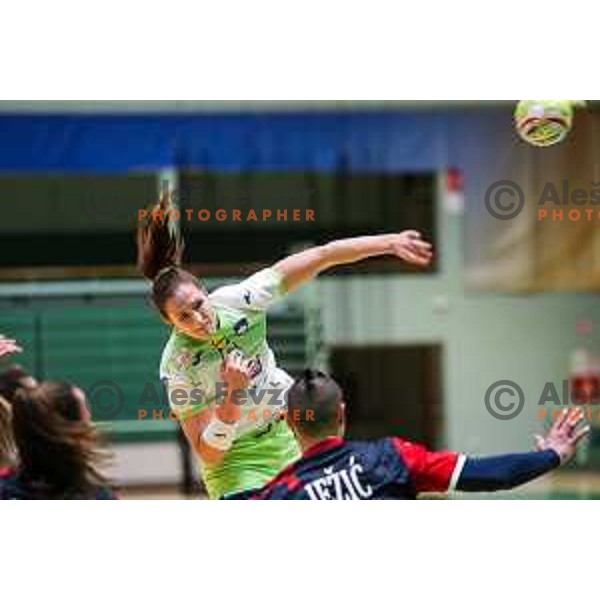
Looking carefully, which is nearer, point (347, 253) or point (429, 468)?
point (429, 468)

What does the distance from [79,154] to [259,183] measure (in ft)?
2.20

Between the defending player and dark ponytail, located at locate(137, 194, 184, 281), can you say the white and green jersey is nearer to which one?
the defending player

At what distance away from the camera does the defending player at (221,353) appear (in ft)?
15.6

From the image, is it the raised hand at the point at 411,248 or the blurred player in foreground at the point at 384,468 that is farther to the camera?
the raised hand at the point at 411,248

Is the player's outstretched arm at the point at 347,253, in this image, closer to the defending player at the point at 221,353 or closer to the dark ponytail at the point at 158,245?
the defending player at the point at 221,353

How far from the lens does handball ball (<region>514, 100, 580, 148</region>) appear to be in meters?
4.80

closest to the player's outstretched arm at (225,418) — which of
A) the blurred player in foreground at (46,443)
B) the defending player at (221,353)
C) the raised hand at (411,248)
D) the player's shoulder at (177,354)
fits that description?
the defending player at (221,353)

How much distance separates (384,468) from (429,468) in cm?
14

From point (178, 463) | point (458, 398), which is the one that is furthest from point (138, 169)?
point (458, 398)

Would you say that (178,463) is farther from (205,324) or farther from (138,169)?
(138,169)

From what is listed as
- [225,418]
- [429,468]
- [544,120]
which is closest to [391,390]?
[225,418]

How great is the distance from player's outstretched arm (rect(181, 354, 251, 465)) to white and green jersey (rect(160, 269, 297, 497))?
0.02 metres

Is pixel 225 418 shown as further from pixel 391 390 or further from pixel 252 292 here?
pixel 391 390

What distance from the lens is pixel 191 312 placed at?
4754mm
